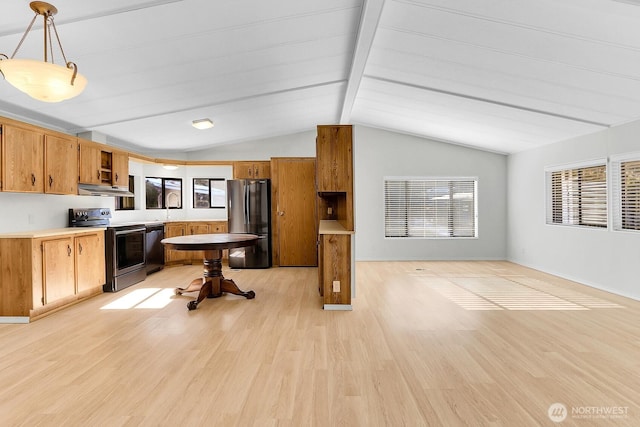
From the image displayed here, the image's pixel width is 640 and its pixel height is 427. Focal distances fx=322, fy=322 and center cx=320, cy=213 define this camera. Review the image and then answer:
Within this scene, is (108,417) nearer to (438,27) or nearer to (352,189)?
(352,189)

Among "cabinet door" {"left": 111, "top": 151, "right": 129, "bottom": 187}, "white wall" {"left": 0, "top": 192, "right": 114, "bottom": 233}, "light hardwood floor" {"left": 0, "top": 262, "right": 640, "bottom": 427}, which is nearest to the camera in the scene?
"light hardwood floor" {"left": 0, "top": 262, "right": 640, "bottom": 427}

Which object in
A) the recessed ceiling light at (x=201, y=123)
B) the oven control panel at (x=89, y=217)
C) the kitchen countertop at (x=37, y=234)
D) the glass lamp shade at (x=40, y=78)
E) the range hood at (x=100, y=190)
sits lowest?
the kitchen countertop at (x=37, y=234)

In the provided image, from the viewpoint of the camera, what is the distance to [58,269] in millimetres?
3645

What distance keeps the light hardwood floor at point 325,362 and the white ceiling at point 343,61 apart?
246cm

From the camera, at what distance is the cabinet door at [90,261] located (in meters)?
3.97

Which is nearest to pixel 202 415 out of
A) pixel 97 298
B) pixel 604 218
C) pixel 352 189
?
pixel 352 189

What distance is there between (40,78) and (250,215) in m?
4.36

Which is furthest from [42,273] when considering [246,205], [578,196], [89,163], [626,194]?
[578,196]

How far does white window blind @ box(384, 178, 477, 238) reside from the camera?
704 cm

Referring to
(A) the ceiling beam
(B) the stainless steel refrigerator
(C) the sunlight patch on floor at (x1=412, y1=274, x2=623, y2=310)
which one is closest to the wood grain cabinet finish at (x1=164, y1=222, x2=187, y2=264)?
(B) the stainless steel refrigerator

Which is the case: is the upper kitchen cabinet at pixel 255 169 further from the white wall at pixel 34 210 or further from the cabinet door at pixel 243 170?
the white wall at pixel 34 210

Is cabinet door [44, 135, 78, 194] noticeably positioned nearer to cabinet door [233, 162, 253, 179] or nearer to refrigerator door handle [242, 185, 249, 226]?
refrigerator door handle [242, 185, 249, 226]

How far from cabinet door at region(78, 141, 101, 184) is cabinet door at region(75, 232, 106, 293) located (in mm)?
799

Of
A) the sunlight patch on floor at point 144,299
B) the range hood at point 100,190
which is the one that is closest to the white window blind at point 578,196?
the sunlight patch on floor at point 144,299
